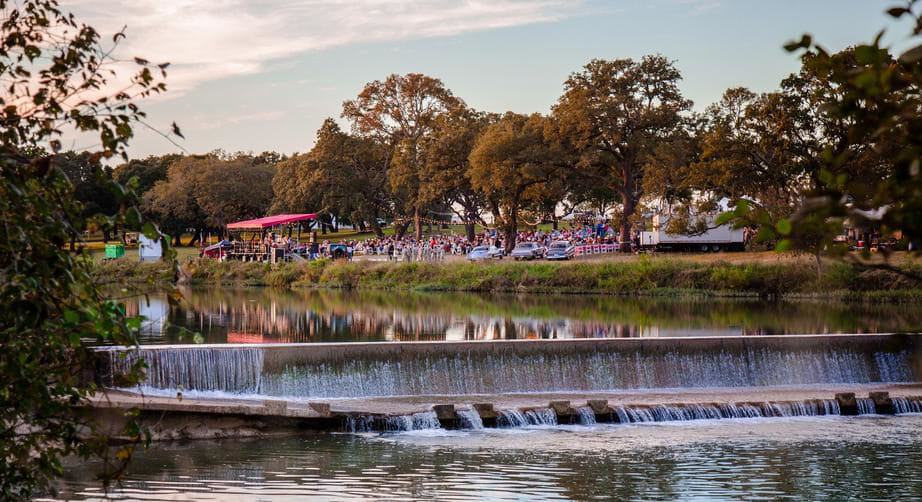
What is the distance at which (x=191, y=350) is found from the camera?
21.5 m

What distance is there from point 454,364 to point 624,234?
39.6 metres

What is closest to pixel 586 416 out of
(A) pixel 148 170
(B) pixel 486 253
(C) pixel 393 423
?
(C) pixel 393 423

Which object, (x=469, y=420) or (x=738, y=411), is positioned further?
(x=738, y=411)

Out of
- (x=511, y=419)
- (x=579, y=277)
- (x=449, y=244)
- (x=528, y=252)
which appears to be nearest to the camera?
(x=511, y=419)

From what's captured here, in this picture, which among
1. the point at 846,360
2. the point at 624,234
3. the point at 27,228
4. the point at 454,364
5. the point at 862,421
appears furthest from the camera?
the point at 624,234

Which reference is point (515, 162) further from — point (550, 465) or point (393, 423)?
point (550, 465)

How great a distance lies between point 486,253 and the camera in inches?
2542

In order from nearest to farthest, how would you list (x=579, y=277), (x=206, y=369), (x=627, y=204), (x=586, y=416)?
(x=586, y=416)
(x=206, y=369)
(x=579, y=277)
(x=627, y=204)

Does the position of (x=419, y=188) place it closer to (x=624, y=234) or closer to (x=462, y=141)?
(x=462, y=141)

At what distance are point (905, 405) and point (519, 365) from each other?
7.50 metres

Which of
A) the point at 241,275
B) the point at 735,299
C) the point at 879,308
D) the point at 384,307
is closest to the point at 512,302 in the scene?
the point at 384,307

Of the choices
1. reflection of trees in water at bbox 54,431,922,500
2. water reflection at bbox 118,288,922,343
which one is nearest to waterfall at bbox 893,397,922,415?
reflection of trees in water at bbox 54,431,922,500

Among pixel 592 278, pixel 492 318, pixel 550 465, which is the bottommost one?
pixel 550 465

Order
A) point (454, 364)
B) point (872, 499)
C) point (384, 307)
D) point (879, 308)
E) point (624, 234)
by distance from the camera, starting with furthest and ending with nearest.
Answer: point (624, 234) < point (384, 307) < point (879, 308) < point (454, 364) < point (872, 499)
